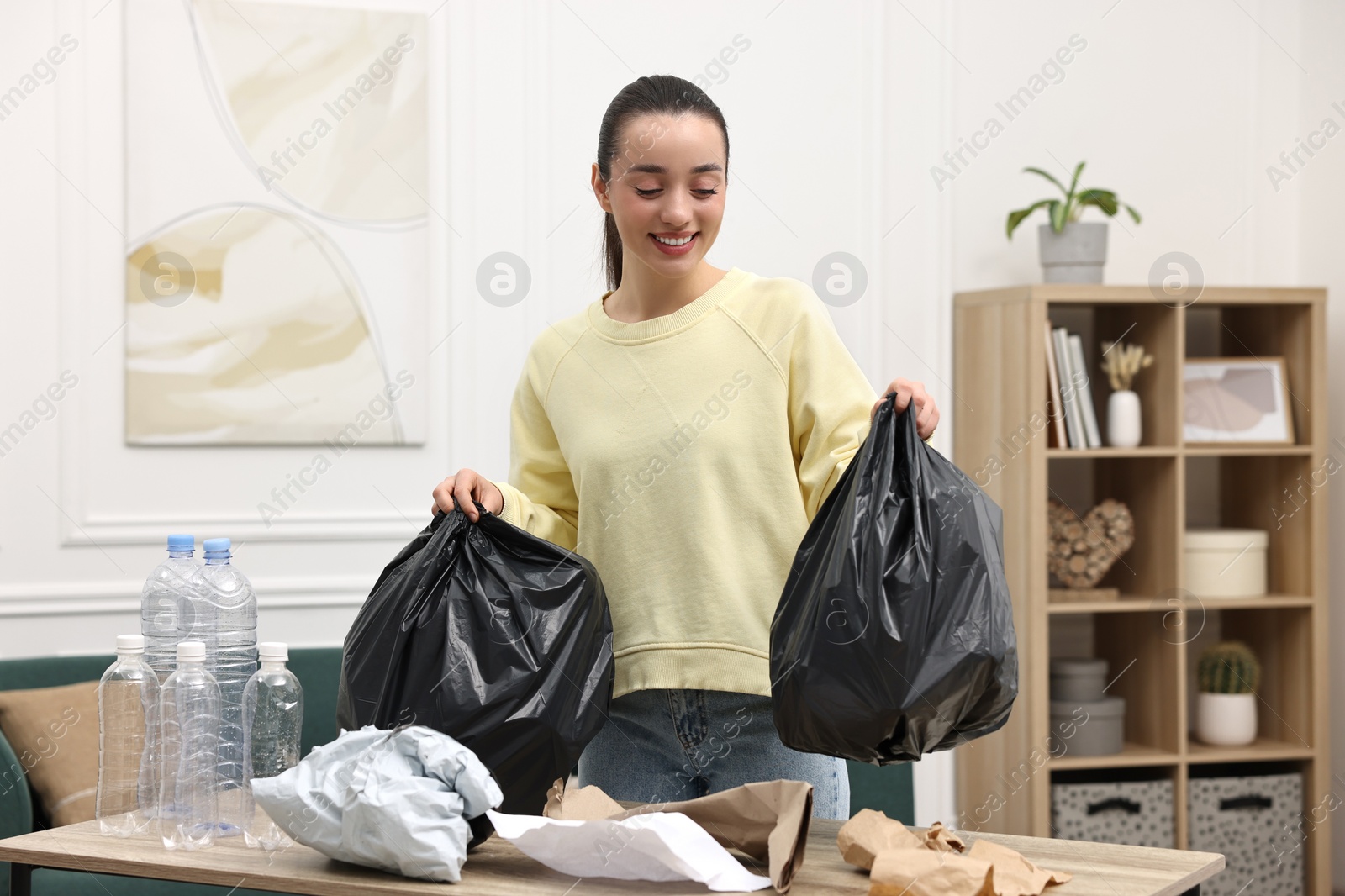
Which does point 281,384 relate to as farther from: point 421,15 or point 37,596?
point 421,15

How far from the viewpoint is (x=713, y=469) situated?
1.49 meters

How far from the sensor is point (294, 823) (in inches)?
48.4

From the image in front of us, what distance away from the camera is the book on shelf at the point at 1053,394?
3.05m

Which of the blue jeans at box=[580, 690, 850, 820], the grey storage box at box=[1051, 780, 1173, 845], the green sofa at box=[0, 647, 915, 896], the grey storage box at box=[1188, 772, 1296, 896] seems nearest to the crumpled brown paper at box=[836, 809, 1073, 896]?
the blue jeans at box=[580, 690, 850, 820]

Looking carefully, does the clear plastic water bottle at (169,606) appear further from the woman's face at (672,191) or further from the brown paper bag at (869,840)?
the brown paper bag at (869,840)

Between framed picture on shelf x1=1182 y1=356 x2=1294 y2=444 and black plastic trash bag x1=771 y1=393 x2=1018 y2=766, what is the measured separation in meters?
2.07

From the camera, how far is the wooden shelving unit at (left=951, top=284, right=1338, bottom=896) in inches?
119

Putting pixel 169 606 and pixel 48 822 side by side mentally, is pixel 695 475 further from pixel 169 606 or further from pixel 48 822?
pixel 48 822

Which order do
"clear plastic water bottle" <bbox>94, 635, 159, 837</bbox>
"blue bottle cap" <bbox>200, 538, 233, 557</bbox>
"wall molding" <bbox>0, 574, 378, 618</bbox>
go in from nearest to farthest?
"clear plastic water bottle" <bbox>94, 635, 159, 837</bbox>
"blue bottle cap" <bbox>200, 538, 233, 557</bbox>
"wall molding" <bbox>0, 574, 378, 618</bbox>

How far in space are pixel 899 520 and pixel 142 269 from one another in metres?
2.21

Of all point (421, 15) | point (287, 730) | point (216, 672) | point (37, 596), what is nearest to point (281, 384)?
point (37, 596)

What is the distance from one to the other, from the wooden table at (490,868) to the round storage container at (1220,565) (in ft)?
6.56

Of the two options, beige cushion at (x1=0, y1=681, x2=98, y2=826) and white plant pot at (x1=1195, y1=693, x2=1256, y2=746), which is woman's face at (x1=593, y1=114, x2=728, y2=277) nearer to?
beige cushion at (x1=0, y1=681, x2=98, y2=826)

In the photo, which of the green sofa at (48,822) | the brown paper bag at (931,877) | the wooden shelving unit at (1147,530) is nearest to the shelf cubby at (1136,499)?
the wooden shelving unit at (1147,530)
